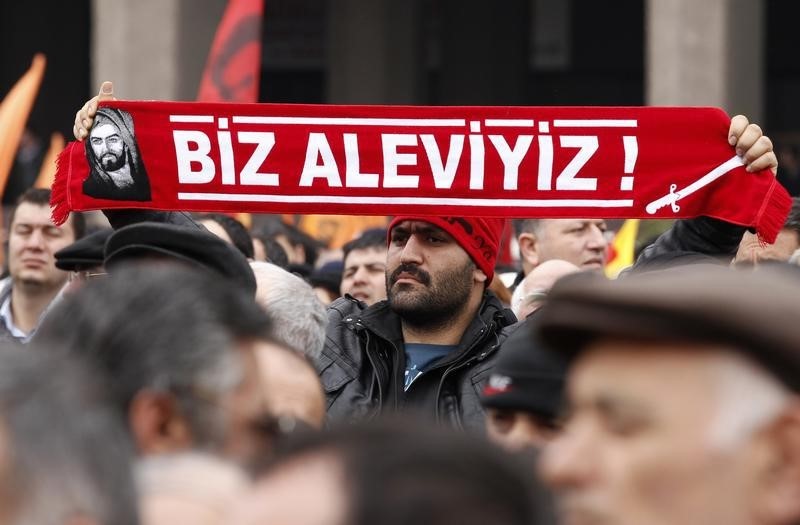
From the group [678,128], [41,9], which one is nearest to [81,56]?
[41,9]

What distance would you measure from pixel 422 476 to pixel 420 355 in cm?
353

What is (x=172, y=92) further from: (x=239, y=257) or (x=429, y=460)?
(x=429, y=460)

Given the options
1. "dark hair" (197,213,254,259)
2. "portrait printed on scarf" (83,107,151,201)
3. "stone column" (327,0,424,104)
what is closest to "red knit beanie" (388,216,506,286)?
"portrait printed on scarf" (83,107,151,201)

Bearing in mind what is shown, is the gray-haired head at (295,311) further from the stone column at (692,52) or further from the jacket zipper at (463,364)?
the stone column at (692,52)

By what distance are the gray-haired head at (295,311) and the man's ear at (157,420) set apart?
159cm

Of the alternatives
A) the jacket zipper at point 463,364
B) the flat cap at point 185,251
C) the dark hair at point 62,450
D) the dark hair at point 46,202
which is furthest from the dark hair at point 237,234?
the dark hair at point 62,450

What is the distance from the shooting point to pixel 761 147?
516cm

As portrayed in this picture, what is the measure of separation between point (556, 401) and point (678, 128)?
2363 mm

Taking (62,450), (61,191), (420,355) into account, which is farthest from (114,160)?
(62,450)

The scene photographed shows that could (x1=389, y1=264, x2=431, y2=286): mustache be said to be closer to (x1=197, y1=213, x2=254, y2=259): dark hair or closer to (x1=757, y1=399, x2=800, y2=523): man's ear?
(x1=197, y1=213, x2=254, y2=259): dark hair

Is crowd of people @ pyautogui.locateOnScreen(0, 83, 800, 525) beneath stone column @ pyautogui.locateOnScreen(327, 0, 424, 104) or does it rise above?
beneath

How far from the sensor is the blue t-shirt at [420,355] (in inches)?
205

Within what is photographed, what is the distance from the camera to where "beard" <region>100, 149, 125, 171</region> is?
5.34 metres

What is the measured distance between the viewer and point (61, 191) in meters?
5.36
